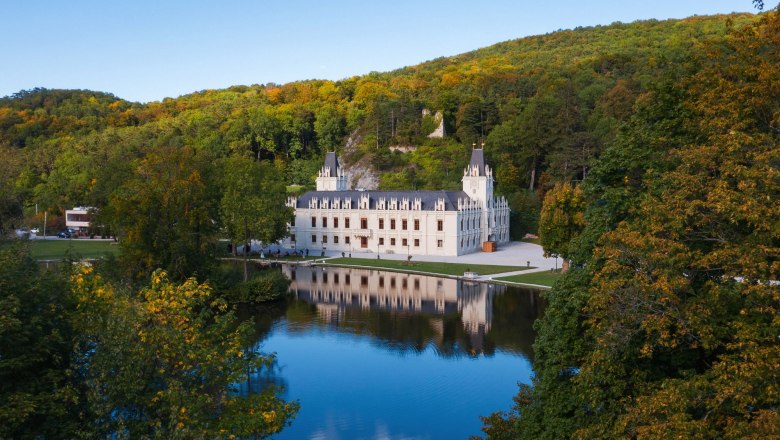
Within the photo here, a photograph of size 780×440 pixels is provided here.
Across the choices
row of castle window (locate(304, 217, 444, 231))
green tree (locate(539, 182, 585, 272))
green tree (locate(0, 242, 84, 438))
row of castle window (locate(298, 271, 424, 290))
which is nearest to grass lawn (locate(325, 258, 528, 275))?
row of castle window (locate(298, 271, 424, 290))

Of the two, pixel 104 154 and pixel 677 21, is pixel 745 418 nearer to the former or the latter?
pixel 104 154

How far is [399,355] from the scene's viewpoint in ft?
92.7

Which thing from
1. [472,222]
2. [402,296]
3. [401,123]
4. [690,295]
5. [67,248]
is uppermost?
[401,123]

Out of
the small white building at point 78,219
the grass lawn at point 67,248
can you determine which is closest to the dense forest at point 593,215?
the small white building at point 78,219

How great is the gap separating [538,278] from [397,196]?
22.4m

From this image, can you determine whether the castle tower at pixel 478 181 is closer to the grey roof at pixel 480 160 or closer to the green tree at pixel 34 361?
the grey roof at pixel 480 160

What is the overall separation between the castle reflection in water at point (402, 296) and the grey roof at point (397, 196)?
1284 cm

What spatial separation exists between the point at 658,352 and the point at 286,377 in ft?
51.3

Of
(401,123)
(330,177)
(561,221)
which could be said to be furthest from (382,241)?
(401,123)

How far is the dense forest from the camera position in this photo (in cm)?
1091

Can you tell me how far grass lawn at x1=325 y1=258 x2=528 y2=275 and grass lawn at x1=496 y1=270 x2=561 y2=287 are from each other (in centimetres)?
294

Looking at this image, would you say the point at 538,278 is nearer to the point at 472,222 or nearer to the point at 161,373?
the point at 472,222

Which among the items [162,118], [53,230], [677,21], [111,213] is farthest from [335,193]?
[677,21]

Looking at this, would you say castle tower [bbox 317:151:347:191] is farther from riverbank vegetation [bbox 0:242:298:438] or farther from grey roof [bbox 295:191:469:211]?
riverbank vegetation [bbox 0:242:298:438]
